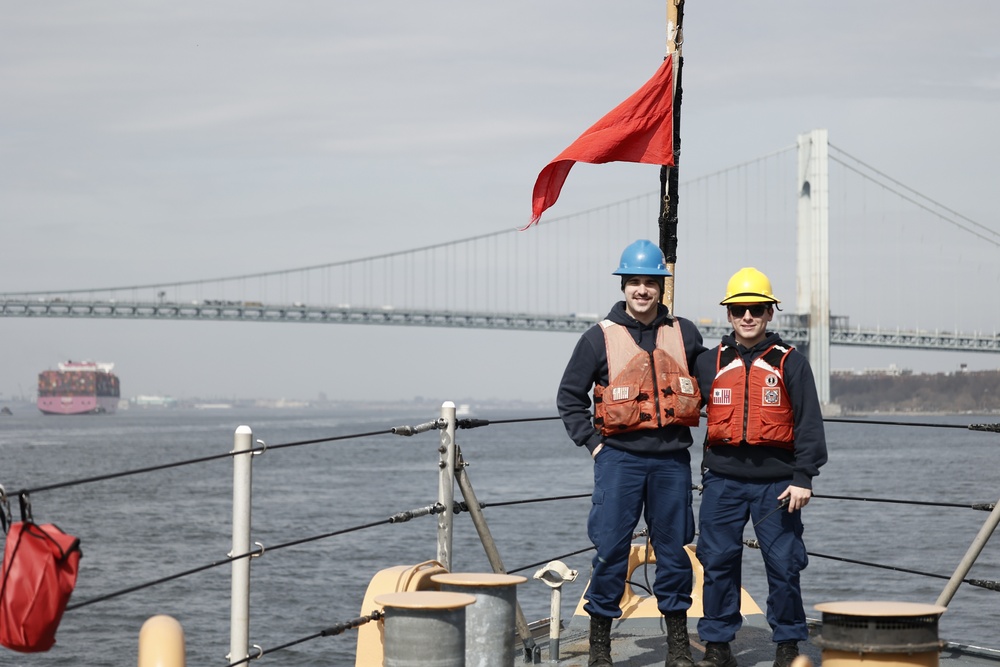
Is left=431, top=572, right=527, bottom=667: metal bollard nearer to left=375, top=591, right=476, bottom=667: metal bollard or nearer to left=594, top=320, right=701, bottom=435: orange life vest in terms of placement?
left=375, top=591, right=476, bottom=667: metal bollard

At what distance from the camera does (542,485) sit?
133 ft

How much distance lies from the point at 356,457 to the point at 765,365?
61059 mm

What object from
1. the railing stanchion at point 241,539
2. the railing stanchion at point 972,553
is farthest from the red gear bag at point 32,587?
the railing stanchion at point 972,553

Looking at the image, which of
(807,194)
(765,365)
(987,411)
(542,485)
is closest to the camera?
(765,365)

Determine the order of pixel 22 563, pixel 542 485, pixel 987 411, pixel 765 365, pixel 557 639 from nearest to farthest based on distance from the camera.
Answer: pixel 22 563
pixel 765 365
pixel 557 639
pixel 542 485
pixel 987 411

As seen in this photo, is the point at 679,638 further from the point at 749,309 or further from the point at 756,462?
the point at 749,309

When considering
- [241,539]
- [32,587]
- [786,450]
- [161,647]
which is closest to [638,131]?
[786,450]

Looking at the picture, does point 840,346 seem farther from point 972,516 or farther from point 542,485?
point 972,516

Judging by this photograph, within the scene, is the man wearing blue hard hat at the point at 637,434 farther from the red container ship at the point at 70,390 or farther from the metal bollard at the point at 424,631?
the red container ship at the point at 70,390

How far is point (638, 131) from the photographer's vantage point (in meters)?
6.08

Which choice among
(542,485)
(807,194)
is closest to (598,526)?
(542,485)

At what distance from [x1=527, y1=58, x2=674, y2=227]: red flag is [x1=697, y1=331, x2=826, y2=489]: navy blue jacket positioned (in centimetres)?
149

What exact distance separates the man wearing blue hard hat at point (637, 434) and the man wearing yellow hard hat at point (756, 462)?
11 centimetres

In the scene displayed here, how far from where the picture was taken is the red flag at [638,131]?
6062 millimetres
